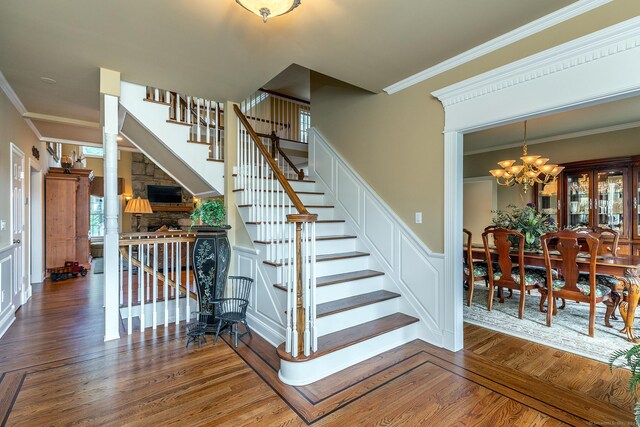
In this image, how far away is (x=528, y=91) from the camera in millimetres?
2371

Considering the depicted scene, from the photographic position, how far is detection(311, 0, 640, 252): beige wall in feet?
7.97

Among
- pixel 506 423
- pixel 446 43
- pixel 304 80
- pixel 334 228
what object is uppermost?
pixel 304 80

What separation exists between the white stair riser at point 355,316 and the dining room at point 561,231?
3.74 feet

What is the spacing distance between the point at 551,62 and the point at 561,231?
186cm

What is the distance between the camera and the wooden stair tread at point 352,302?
2773 mm

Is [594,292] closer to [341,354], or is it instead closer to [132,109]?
[341,354]

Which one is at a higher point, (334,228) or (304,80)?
(304,80)

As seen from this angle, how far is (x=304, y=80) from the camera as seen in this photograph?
5562mm

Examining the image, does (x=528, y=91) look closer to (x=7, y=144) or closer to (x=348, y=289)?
(x=348, y=289)

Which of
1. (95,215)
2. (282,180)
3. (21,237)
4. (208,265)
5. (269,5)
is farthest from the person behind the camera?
(95,215)

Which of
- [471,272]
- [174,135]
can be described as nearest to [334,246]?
[471,272]

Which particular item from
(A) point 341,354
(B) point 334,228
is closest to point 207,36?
(B) point 334,228

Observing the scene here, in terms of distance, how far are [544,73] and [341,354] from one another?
8.70 feet

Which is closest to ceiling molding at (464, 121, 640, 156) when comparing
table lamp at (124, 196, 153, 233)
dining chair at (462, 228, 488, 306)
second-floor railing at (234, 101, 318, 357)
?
dining chair at (462, 228, 488, 306)
